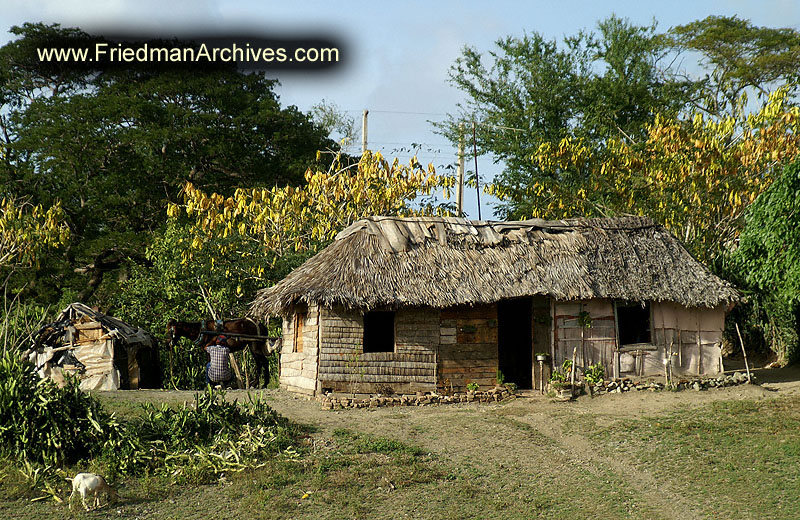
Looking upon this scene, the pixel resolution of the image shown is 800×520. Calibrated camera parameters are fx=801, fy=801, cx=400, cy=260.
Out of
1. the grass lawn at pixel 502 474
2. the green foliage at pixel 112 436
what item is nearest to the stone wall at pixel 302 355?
the grass lawn at pixel 502 474

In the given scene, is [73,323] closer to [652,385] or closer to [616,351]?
[616,351]

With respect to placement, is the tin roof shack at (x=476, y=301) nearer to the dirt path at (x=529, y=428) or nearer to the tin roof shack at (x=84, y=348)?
the dirt path at (x=529, y=428)

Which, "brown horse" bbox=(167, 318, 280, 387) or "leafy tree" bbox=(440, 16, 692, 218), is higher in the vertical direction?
"leafy tree" bbox=(440, 16, 692, 218)

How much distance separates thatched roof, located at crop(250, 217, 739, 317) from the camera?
15250 mm

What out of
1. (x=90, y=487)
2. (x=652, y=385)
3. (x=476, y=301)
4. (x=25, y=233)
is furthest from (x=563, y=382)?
(x=25, y=233)

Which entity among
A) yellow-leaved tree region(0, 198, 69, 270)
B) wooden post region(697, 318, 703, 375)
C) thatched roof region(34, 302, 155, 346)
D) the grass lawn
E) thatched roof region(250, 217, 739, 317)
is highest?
yellow-leaved tree region(0, 198, 69, 270)

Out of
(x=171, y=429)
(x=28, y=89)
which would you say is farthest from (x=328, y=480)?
(x=28, y=89)

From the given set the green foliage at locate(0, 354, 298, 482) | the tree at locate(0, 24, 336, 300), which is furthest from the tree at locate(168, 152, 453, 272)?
the green foliage at locate(0, 354, 298, 482)

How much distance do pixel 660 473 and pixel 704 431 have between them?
225 cm

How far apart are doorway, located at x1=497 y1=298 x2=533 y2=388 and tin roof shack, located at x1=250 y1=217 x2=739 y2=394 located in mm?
1610

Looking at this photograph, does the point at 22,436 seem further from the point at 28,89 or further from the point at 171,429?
the point at 28,89

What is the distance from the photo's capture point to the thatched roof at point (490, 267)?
50.0 feet

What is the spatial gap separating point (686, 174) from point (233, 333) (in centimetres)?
1136

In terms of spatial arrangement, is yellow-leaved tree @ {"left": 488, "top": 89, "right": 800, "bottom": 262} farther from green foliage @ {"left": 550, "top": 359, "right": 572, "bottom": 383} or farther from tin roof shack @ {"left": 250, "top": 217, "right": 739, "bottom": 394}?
green foliage @ {"left": 550, "top": 359, "right": 572, "bottom": 383}
